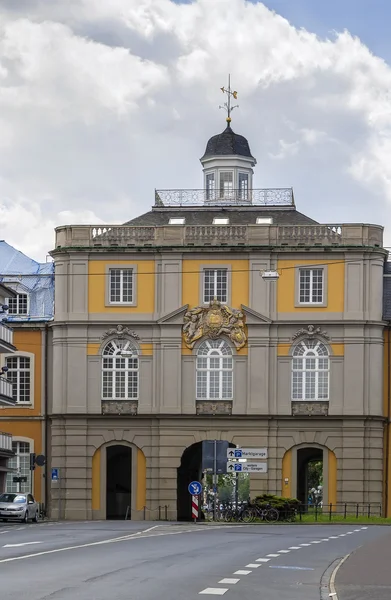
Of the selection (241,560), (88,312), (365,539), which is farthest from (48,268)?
(241,560)

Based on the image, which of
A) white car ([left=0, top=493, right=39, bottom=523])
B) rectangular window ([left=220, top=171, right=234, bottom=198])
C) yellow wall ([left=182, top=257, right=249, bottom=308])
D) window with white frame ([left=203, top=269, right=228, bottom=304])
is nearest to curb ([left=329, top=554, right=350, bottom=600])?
white car ([left=0, top=493, right=39, bottom=523])

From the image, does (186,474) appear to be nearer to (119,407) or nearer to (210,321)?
(119,407)

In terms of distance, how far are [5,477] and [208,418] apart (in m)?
10.7

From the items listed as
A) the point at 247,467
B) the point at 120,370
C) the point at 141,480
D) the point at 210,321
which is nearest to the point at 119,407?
the point at 120,370

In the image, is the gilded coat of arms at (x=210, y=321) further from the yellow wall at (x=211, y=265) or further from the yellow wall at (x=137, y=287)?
the yellow wall at (x=137, y=287)

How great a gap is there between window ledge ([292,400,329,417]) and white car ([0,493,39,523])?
15.5m

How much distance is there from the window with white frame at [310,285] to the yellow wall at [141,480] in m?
10.5

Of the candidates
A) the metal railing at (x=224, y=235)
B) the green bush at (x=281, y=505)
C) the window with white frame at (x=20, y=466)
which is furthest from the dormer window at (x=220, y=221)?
the green bush at (x=281, y=505)

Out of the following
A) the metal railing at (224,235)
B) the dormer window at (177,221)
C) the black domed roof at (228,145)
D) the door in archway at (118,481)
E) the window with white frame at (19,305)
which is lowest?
the door in archway at (118,481)

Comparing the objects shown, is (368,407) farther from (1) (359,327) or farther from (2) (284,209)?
(2) (284,209)

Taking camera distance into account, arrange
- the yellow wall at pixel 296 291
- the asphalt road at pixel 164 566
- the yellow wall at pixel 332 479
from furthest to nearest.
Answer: the yellow wall at pixel 296 291
the yellow wall at pixel 332 479
the asphalt road at pixel 164 566

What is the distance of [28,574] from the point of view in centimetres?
2386

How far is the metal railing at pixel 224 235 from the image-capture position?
72.3 meters

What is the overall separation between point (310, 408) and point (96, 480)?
10605 mm
